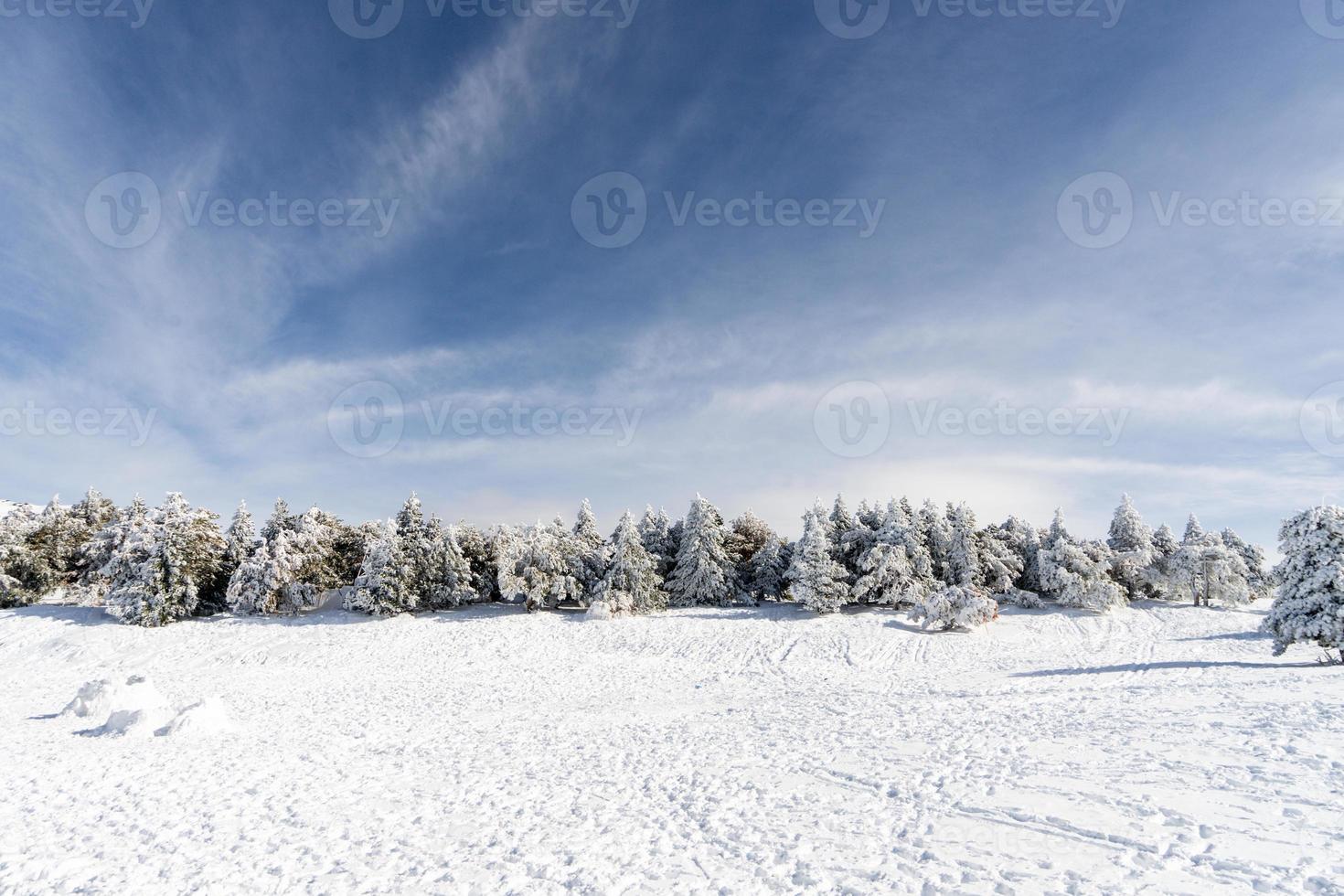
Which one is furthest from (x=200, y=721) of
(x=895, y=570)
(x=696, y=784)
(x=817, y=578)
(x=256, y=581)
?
(x=895, y=570)

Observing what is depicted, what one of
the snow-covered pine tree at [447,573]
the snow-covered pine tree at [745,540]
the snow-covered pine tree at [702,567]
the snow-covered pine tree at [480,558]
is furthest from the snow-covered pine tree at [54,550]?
the snow-covered pine tree at [745,540]

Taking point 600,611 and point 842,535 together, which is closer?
point 600,611

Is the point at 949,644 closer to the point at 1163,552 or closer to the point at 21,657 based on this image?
the point at 1163,552

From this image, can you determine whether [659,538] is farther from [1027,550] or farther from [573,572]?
[1027,550]

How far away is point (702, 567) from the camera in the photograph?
5181 centimetres

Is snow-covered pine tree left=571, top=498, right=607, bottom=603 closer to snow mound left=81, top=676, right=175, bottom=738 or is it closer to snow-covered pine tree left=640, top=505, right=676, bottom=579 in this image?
snow-covered pine tree left=640, top=505, right=676, bottom=579

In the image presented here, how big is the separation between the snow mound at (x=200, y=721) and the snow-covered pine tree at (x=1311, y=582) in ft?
143

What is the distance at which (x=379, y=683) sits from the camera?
29453 millimetres

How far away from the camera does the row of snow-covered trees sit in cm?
4275

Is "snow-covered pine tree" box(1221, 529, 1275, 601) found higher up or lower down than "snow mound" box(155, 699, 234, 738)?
higher up

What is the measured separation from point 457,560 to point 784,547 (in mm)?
30402

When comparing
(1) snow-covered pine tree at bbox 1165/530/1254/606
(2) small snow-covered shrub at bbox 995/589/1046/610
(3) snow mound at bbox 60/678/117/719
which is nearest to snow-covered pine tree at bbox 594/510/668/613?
(3) snow mound at bbox 60/678/117/719

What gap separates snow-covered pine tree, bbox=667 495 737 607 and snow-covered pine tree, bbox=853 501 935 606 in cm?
1182

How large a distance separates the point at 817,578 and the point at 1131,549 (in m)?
36.7
